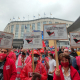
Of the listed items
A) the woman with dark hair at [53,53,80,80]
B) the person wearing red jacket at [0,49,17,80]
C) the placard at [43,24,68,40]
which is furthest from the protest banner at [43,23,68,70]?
the person wearing red jacket at [0,49,17,80]

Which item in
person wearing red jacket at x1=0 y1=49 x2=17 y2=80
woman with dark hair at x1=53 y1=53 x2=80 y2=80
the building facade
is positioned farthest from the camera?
the building facade

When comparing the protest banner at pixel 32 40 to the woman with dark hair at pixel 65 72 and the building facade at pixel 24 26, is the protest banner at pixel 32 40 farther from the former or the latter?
the building facade at pixel 24 26

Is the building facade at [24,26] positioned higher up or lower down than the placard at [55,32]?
higher up

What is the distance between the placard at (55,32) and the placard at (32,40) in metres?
0.33

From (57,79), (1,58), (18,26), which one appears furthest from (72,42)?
(18,26)

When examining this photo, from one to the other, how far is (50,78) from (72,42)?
180 cm

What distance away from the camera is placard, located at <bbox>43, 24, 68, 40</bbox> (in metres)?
2.03

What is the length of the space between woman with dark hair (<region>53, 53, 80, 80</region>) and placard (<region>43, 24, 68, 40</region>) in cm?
55

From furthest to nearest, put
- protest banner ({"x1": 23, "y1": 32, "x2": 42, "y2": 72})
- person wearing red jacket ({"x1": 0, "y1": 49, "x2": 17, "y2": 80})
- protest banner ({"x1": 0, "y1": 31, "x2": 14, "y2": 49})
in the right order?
protest banner ({"x1": 23, "y1": 32, "x2": 42, "y2": 72}) → protest banner ({"x1": 0, "y1": 31, "x2": 14, "y2": 49}) → person wearing red jacket ({"x1": 0, "y1": 49, "x2": 17, "y2": 80})

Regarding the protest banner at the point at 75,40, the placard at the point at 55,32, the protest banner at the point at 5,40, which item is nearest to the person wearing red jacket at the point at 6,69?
the protest banner at the point at 5,40

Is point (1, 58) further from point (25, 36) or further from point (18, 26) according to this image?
point (18, 26)

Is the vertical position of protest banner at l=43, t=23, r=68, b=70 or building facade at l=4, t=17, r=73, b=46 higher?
building facade at l=4, t=17, r=73, b=46

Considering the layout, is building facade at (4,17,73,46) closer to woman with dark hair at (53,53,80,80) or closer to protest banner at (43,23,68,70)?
protest banner at (43,23,68,70)

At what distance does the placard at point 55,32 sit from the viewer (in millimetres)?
2026
